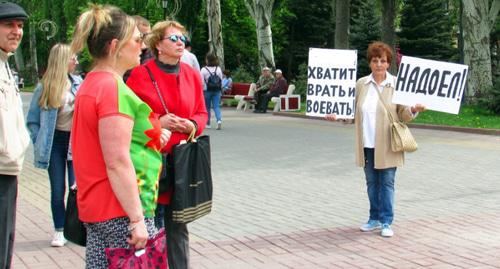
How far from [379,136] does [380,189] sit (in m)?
0.52

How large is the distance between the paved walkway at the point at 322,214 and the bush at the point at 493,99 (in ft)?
22.3

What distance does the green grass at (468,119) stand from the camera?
1839 cm

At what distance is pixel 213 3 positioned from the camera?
32750 millimetres

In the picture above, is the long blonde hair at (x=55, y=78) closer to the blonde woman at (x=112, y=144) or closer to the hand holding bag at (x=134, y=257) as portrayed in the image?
the blonde woman at (x=112, y=144)

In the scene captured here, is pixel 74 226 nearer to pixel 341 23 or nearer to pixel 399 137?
pixel 399 137

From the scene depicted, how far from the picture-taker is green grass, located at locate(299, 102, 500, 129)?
18391 mm

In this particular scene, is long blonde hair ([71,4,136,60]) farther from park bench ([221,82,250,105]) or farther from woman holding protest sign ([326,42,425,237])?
park bench ([221,82,250,105])

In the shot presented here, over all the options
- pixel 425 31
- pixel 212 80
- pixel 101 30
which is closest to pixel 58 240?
pixel 101 30

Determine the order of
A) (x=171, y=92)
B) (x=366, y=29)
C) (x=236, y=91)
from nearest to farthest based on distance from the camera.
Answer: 1. (x=171, y=92)
2. (x=236, y=91)
3. (x=366, y=29)

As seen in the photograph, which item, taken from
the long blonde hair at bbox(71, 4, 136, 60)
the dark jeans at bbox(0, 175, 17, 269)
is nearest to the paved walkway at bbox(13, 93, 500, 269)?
the dark jeans at bbox(0, 175, 17, 269)

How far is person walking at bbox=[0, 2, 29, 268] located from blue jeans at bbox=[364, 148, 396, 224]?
371cm

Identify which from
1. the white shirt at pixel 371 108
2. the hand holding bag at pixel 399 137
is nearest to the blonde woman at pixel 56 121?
the white shirt at pixel 371 108

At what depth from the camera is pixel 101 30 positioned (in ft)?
11.0

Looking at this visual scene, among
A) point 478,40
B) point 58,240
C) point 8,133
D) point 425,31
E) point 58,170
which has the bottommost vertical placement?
point 58,240
